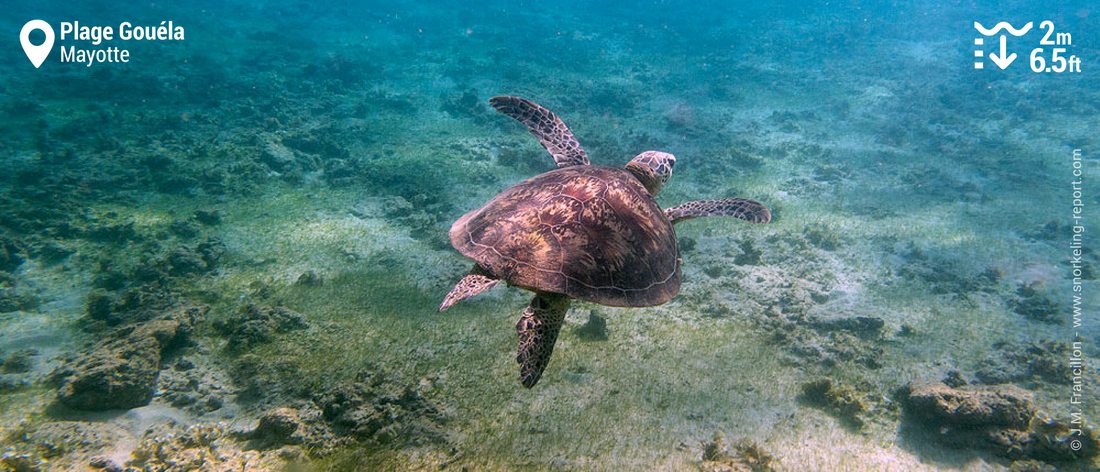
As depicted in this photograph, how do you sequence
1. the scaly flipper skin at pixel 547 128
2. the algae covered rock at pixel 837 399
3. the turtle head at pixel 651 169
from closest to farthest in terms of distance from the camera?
1. the algae covered rock at pixel 837 399
2. the turtle head at pixel 651 169
3. the scaly flipper skin at pixel 547 128

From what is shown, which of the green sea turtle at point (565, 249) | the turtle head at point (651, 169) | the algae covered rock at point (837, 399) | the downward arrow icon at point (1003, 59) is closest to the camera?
the green sea turtle at point (565, 249)

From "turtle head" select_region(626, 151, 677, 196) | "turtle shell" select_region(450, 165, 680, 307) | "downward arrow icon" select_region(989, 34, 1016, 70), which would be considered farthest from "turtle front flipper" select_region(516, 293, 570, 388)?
"downward arrow icon" select_region(989, 34, 1016, 70)

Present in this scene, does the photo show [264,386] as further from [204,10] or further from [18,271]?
[204,10]

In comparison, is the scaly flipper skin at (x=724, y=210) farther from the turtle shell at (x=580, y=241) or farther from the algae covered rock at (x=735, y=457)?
the algae covered rock at (x=735, y=457)

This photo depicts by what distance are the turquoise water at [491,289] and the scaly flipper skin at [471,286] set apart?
4.51 feet

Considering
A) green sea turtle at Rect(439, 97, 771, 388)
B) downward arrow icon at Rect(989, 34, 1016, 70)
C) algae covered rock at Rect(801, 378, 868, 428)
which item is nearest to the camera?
green sea turtle at Rect(439, 97, 771, 388)

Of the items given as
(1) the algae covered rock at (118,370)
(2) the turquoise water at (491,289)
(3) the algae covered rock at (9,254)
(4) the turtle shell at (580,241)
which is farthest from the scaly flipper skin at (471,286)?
(3) the algae covered rock at (9,254)

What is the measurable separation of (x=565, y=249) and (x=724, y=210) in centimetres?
239

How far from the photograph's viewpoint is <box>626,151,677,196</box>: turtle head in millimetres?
5090

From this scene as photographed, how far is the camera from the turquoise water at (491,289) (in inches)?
151

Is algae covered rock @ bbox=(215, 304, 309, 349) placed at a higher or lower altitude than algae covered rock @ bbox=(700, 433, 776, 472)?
higher

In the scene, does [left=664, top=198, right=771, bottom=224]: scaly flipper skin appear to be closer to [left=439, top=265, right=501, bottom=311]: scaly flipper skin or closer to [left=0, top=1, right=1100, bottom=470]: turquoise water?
[left=0, top=1, right=1100, bottom=470]: turquoise water

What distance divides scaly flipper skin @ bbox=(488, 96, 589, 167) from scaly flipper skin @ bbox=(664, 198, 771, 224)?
4.51ft

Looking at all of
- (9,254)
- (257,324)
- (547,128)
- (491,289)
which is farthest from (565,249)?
(9,254)
